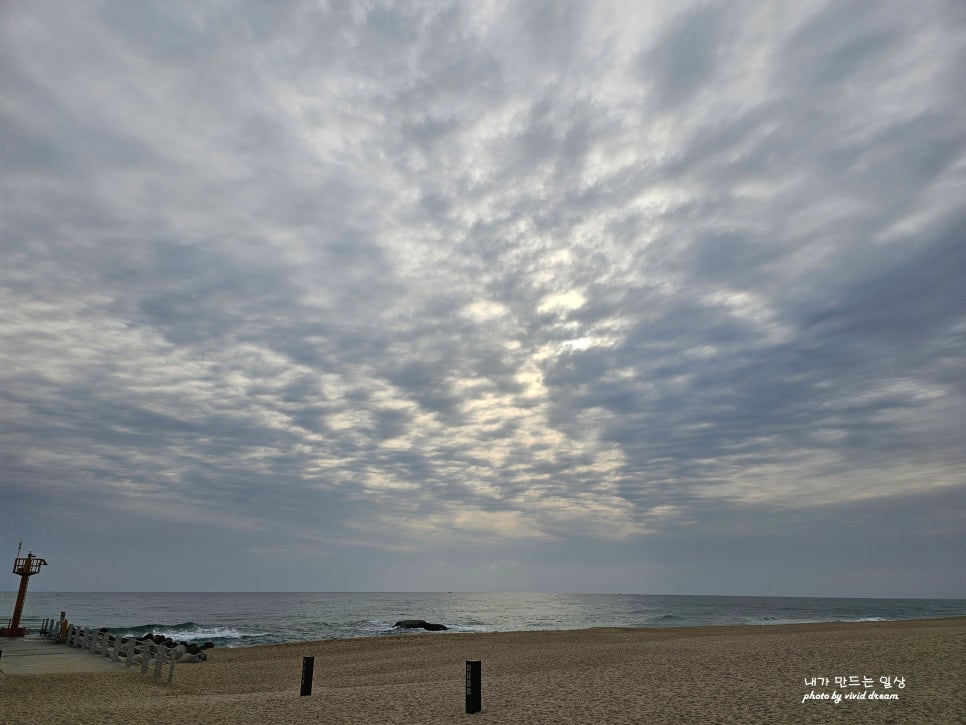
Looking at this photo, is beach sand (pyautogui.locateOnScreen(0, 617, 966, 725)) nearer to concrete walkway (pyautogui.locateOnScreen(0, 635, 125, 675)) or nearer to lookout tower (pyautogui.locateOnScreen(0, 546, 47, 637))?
concrete walkway (pyautogui.locateOnScreen(0, 635, 125, 675))

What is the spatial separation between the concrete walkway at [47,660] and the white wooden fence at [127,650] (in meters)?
0.34

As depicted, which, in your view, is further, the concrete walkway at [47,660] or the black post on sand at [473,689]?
the concrete walkway at [47,660]

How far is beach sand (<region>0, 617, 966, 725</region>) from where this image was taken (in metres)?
12.3

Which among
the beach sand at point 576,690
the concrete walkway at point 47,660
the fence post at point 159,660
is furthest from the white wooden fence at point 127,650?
the beach sand at point 576,690

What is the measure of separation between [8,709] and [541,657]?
734 inches

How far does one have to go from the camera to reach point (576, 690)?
15125 millimetres

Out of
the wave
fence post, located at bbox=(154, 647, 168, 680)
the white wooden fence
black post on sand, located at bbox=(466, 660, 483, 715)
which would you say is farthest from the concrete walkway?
the wave

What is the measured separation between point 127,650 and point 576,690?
20.1 m

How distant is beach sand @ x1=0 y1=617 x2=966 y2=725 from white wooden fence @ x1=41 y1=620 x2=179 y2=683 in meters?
0.73

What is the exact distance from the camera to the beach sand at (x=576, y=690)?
12.3 meters

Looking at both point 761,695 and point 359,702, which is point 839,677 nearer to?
point 761,695

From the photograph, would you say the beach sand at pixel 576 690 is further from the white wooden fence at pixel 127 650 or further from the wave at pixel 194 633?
the wave at pixel 194 633

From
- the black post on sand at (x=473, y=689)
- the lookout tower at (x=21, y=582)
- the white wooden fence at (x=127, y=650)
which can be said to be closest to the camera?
the black post on sand at (x=473, y=689)

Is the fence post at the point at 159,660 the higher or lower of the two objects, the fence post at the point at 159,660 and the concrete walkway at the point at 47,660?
the higher
